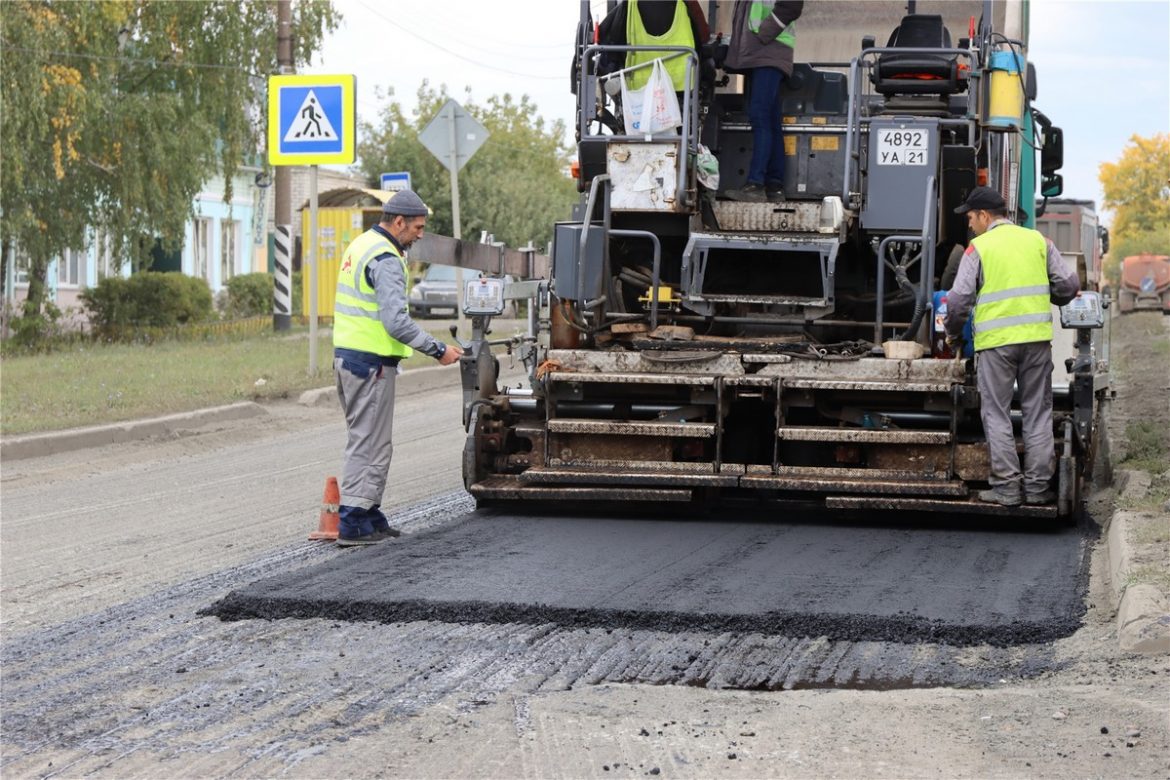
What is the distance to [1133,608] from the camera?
18.1ft

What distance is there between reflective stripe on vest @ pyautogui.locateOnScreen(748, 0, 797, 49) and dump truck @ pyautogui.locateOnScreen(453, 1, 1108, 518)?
11.6 inches

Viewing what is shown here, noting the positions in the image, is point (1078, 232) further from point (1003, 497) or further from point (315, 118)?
point (1003, 497)

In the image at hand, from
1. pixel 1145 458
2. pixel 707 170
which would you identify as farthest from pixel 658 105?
pixel 1145 458

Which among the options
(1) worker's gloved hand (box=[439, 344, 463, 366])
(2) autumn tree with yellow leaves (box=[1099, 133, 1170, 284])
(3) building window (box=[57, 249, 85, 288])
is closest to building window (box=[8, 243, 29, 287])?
(3) building window (box=[57, 249, 85, 288])

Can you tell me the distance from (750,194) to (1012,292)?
1.99 m

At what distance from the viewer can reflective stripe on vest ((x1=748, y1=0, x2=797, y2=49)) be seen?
9.30 meters

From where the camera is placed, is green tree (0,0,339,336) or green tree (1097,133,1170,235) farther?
green tree (1097,133,1170,235)

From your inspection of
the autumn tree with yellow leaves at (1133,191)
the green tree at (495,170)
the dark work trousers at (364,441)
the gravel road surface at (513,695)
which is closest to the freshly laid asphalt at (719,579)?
the gravel road surface at (513,695)

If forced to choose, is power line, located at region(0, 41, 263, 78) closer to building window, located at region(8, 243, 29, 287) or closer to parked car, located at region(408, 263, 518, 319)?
building window, located at region(8, 243, 29, 287)

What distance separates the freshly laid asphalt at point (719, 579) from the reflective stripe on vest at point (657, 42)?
8.56ft

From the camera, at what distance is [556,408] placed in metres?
8.55

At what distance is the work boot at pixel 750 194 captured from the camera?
9.43 meters

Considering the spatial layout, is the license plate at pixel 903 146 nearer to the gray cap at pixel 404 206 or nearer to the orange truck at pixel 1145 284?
the gray cap at pixel 404 206

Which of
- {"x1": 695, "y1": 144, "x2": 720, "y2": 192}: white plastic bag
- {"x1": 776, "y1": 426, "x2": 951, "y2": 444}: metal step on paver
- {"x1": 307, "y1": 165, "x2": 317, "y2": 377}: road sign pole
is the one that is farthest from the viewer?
{"x1": 307, "y1": 165, "x2": 317, "y2": 377}: road sign pole
